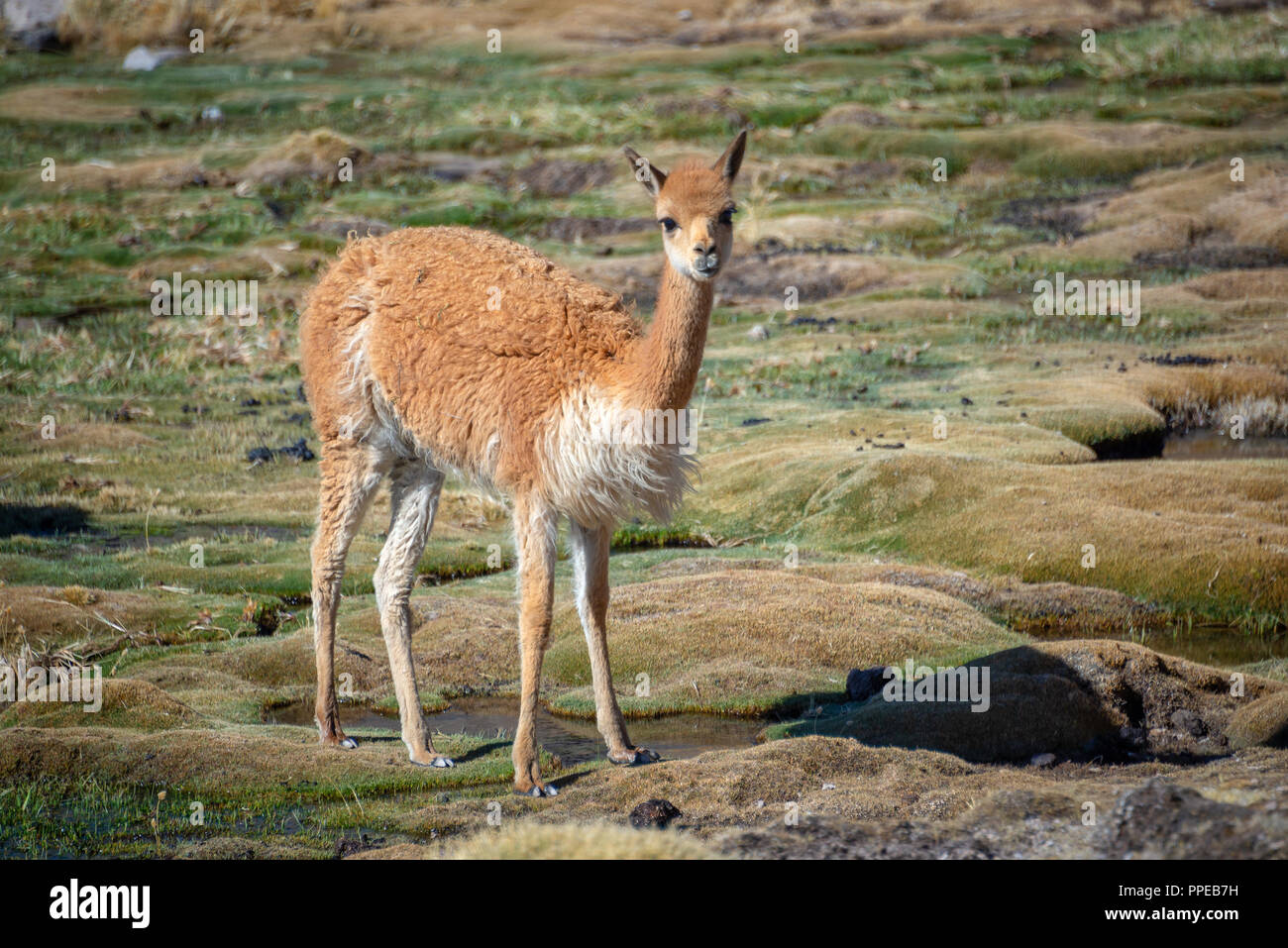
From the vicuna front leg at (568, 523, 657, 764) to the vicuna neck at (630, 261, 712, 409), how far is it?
158 centimetres

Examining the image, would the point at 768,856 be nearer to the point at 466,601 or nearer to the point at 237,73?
the point at 466,601

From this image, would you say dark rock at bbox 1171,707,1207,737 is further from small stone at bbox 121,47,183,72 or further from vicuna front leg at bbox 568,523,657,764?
small stone at bbox 121,47,183,72

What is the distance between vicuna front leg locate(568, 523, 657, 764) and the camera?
11.0 m

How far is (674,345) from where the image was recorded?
9734mm

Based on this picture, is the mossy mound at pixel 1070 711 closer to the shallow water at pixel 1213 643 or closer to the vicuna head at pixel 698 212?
the shallow water at pixel 1213 643

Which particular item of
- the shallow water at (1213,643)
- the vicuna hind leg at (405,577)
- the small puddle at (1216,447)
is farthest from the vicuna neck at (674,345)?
the small puddle at (1216,447)

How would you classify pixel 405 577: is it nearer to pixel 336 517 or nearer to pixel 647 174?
pixel 336 517

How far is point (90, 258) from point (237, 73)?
1751 inches

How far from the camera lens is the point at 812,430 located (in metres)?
23.8

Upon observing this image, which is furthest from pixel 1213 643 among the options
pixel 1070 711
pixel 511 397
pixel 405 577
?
pixel 405 577

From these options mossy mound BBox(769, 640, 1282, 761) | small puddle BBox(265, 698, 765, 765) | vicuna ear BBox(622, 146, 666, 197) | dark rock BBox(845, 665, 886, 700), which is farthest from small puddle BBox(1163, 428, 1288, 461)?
vicuna ear BBox(622, 146, 666, 197)

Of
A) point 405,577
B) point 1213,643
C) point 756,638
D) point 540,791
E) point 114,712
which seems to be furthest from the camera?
point 1213,643

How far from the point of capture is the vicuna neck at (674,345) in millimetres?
9672

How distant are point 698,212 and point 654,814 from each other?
14.0ft
